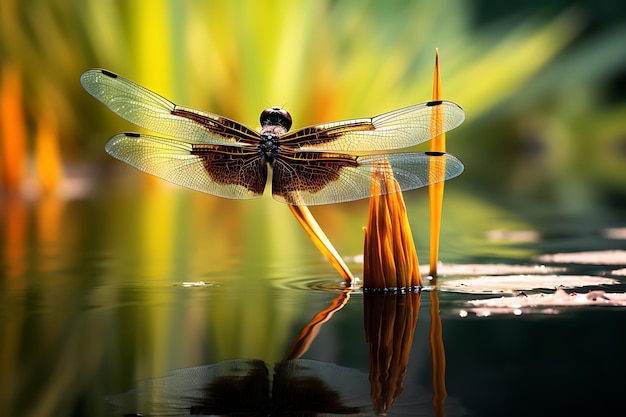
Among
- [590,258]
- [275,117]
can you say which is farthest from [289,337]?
[590,258]

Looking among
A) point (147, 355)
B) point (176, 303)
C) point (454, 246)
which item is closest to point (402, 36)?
point (454, 246)

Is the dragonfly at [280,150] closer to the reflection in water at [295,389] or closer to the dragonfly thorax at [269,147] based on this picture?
the dragonfly thorax at [269,147]

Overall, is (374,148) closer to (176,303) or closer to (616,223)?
(176,303)

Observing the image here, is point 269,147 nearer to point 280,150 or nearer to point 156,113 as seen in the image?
point 280,150

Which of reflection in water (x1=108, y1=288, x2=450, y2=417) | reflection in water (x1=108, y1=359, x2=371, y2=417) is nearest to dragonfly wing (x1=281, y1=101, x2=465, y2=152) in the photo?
reflection in water (x1=108, y1=288, x2=450, y2=417)

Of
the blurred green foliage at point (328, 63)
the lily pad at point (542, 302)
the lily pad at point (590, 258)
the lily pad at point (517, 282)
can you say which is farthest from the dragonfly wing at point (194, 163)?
the blurred green foliage at point (328, 63)
